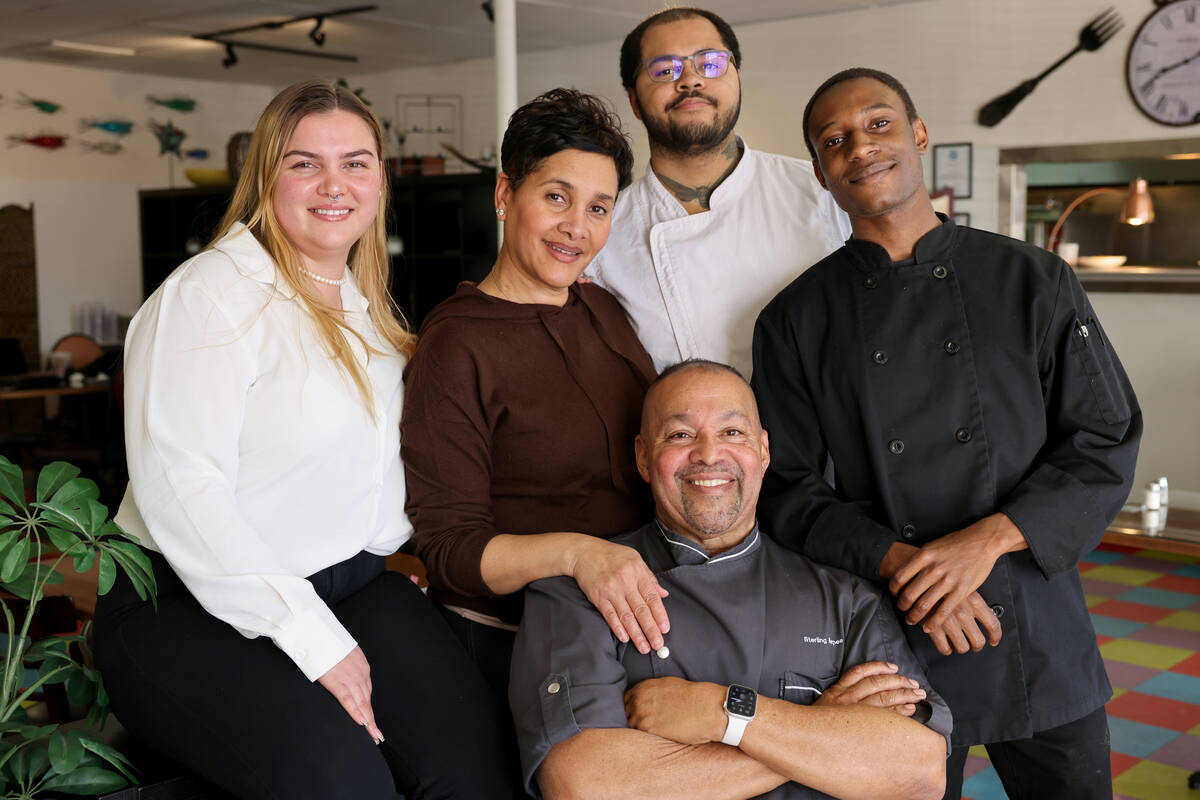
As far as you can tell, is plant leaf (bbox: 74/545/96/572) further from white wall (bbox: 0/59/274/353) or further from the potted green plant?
white wall (bbox: 0/59/274/353)

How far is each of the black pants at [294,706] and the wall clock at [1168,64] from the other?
19.3ft

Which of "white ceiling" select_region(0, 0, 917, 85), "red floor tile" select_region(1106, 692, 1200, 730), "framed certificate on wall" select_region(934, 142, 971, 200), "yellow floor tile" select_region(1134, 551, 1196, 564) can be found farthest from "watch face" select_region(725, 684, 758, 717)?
"white ceiling" select_region(0, 0, 917, 85)

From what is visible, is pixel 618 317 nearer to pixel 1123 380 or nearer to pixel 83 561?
pixel 1123 380

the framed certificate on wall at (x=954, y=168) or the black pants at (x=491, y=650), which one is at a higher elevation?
the framed certificate on wall at (x=954, y=168)

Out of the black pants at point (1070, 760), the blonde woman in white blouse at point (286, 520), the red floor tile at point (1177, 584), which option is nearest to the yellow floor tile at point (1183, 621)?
the red floor tile at point (1177, 584)

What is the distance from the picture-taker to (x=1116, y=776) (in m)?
3.61

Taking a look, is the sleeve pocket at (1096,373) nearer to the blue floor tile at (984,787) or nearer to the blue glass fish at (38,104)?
the blue floor tile at (984,787)

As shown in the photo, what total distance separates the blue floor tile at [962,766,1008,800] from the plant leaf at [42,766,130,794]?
2571 mm

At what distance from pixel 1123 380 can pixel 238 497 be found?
1591 millimetres

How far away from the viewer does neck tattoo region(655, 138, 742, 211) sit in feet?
8.24

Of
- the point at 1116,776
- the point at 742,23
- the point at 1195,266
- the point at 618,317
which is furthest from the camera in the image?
the point at 742,23

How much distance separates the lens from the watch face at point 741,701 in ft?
5.78

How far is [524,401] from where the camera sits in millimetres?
2125

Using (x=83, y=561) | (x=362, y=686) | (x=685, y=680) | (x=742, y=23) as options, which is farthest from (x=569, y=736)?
(x=742, y=23)
